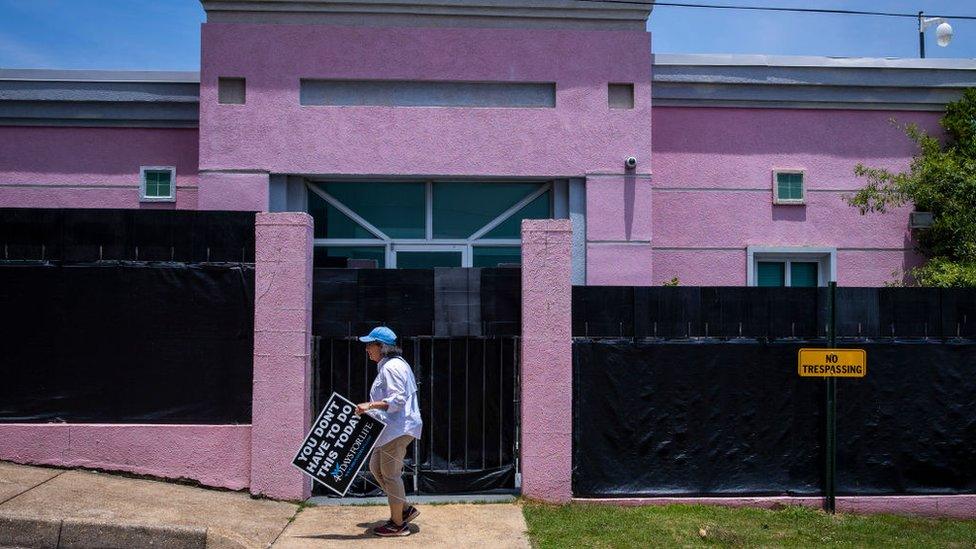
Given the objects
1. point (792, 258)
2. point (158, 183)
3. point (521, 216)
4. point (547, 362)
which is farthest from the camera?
point (792, 258)

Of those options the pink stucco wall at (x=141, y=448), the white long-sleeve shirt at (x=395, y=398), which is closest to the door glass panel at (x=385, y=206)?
the pink stucco wall at (x=141, y=448)

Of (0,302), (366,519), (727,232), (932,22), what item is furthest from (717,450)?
(932,22)

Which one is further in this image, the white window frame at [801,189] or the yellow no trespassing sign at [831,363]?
the white window frame at [801,189]

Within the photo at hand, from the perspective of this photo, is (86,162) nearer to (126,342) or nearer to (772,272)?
(126,342)

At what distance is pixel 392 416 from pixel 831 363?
4313 millimetres

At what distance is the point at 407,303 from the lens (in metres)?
9.29

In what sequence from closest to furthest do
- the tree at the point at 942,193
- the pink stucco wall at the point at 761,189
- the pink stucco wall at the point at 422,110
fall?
1. the pink stucco wall at the point at 422,110
2. the tree at the point at 942,193
3. the pink stucco wall at the point at 761,189

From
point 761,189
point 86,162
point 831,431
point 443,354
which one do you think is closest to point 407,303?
point 443,354

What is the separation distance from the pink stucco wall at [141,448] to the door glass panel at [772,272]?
7402mm

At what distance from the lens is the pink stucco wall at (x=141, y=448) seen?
29.7 ft

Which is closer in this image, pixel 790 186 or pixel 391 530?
pixel 391 530

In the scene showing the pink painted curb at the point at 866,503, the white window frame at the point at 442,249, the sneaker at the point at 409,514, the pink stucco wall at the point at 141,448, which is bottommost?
the pink painted curb at the point at 866,503

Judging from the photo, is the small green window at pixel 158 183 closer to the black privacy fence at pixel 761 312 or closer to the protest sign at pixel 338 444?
the protest sign at pixel 338 444

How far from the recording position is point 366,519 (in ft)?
28.1
